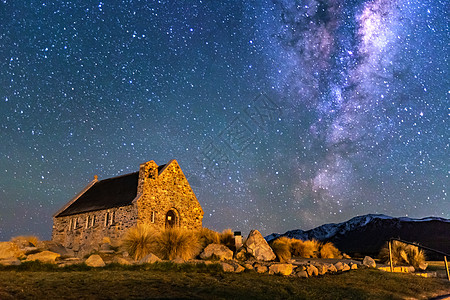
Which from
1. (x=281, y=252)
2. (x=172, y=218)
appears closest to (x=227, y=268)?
(x=281, y=252)

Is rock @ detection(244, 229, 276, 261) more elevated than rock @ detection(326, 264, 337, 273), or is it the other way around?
rock @ detection(244, 229, 276, 261)

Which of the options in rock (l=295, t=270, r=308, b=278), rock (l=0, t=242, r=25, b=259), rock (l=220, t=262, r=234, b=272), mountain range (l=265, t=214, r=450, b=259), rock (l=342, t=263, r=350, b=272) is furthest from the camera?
mountain range (l=265, t=214, r=450, b=259)

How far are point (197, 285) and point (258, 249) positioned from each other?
26.7 ft

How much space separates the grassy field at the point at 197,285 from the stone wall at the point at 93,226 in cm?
1194

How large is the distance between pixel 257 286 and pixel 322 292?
2.06 meters

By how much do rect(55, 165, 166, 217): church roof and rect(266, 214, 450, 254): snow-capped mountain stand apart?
40.0 m

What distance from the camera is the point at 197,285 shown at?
31.8 feet

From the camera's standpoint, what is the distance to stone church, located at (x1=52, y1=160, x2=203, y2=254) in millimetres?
25688

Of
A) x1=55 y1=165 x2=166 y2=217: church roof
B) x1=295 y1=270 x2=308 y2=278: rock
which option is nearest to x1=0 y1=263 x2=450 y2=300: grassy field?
x1=295 y1=270 x2=308 y2=278: rock

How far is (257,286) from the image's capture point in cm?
1022

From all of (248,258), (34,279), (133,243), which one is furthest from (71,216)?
(34,279)

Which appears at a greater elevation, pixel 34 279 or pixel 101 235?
pixel 101 235

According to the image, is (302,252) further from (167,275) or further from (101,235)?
(101,235)

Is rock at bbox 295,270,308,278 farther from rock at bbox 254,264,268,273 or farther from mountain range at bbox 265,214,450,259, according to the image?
mountain range at bbox 265,214,450,259
